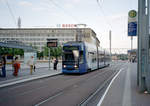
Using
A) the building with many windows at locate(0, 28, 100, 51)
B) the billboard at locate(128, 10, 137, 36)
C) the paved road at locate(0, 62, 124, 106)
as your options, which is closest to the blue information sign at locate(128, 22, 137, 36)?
the billboard at locate(128, 10, 137, 36)

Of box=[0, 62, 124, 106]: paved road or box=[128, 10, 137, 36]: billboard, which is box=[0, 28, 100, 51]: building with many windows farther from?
box=[0, 62, 124, 106]: paved road

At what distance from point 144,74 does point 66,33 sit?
357ft

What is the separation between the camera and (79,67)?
68.2 ft

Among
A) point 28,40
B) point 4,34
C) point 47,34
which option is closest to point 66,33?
point 47,34

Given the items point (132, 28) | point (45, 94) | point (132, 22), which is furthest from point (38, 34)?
point (45, 94)

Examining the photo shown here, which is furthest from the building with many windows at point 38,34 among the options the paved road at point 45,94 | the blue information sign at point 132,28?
the paved road at point 45,94

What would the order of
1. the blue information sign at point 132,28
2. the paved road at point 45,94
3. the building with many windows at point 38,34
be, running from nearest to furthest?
the paved road at point 45,94 < the blue information sign at point 132,28 < the building with many windows at point 38,34

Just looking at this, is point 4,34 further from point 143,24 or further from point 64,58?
point 143,24

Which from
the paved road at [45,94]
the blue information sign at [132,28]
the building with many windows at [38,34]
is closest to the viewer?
the paved road at [45,94]

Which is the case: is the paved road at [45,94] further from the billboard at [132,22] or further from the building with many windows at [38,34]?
the building with many windows at [38,34]

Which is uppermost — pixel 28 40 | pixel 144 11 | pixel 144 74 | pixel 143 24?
pixel 28 40

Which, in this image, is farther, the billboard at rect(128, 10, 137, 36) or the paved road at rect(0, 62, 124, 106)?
the billboard at rect(128, 10, 137, 36)

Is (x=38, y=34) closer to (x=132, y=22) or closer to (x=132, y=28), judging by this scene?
(x=132, y=28)

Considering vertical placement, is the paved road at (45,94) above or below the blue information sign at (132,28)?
below
